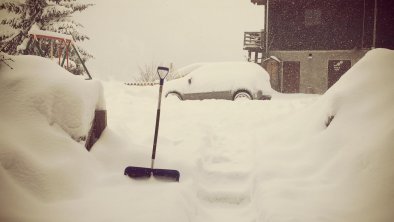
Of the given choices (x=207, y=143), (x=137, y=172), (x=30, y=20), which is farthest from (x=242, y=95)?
(x=30, y=20)

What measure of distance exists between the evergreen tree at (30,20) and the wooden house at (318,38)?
12.6 metres

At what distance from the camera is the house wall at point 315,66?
75.2 feet

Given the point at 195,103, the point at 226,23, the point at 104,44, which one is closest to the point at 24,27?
the point at 195,103

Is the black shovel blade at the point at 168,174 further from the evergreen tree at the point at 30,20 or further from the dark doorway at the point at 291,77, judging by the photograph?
the dark doorway at the point at 291,77

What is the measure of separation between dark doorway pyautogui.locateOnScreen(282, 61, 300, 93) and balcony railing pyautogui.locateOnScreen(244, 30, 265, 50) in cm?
212

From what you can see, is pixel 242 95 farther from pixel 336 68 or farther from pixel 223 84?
pixel 336 68

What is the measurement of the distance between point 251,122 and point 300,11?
17.0 metres

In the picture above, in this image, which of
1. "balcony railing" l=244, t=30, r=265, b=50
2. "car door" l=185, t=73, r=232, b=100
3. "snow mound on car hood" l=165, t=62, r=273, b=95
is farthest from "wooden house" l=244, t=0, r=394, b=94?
"car door" l=185, t=73, r=232, b=100

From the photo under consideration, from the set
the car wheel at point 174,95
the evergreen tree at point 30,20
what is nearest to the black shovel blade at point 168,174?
the car wheel at point 174,95

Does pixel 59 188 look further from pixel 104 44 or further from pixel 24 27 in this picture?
pixel 104 44

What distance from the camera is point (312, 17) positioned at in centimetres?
2317

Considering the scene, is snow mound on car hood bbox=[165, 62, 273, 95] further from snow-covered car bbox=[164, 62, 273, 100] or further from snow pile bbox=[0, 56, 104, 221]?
snow pile bbox=[0, 56, 104, 221]

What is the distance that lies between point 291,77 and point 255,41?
11.8 feet

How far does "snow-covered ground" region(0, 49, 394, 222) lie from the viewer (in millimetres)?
3836
